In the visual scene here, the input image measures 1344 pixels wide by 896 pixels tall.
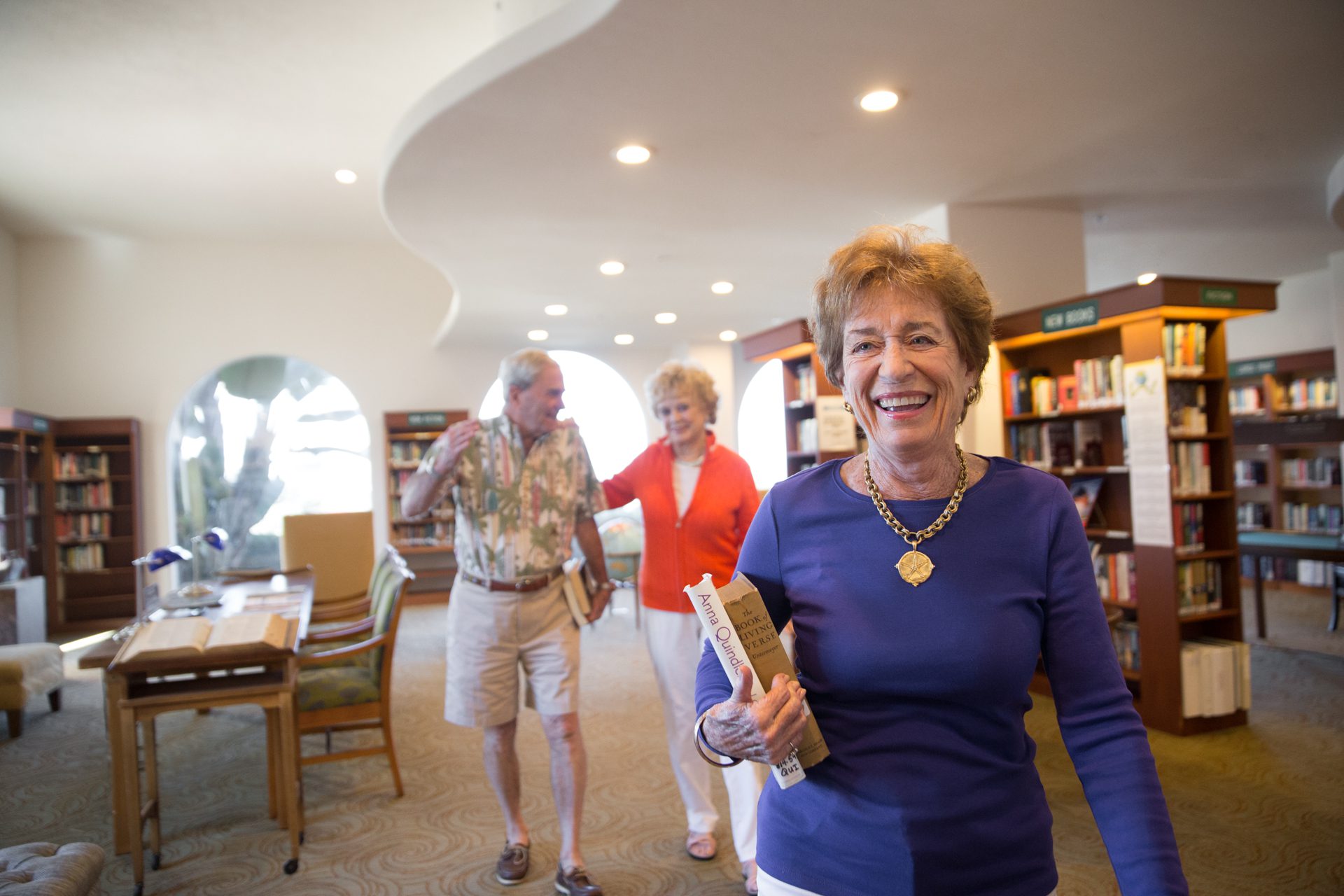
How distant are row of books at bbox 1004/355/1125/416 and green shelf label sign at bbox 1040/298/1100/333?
326 mm

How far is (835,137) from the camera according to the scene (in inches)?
164

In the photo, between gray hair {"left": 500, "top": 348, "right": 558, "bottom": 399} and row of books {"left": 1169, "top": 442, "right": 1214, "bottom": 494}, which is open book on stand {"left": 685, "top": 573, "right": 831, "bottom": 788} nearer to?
gray hair {"left": 500, "top": 348, "right": 558, "bottom": 399}

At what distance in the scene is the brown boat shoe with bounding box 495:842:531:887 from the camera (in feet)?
9.76

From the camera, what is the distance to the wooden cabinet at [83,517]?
28.9ft

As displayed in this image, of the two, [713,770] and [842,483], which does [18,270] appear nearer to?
[713,770]

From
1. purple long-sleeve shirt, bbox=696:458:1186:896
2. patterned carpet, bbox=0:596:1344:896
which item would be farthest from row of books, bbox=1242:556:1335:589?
purple long-sleeve shirt, bbox=696:458:1186:896

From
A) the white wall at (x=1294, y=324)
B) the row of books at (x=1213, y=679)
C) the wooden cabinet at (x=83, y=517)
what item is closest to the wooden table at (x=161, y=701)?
the row of books at (x=1213, y=679)

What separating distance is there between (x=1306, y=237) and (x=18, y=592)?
11152mm

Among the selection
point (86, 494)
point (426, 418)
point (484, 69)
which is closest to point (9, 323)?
point (86, 494)

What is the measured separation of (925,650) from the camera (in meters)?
1.12

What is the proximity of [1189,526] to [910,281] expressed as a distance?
4179 millimetres

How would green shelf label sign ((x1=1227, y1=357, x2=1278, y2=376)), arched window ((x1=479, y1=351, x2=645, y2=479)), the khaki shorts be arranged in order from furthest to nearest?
arched window ((x1=479, y1=351, x2=645, y2=479))
green shelf label sign ((x1=1227, y1=357, x2=1278, y2=376))
the khaki shorts

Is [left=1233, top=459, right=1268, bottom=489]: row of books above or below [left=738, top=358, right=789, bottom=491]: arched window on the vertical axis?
below

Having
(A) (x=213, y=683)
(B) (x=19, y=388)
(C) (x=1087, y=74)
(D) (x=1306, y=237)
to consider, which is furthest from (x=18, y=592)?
(D) (x=1306, y=237)
